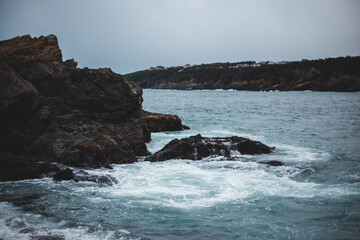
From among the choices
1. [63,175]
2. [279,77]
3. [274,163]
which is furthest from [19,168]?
[279,77]

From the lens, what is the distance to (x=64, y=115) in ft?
42.7

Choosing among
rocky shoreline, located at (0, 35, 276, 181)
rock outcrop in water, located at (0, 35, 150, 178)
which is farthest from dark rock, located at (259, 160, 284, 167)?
rock outcrop in water, located at (0, 35, 150, 178)

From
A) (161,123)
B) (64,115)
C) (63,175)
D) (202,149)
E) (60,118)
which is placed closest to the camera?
(63,175)

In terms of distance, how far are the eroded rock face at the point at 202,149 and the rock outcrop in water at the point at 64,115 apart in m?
1.27

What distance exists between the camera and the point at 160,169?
11.4 metres

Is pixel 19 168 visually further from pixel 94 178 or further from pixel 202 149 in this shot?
pixel 202 149

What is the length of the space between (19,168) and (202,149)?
695 cm

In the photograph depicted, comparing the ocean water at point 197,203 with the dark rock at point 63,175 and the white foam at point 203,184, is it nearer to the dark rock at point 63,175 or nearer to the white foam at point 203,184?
the white foam at point 203,184

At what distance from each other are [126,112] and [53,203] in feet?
25.9

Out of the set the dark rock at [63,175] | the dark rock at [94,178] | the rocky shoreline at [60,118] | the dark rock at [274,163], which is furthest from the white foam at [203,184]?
the rocky shoreline at [60,118]

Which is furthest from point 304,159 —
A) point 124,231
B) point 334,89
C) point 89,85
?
point 334,89

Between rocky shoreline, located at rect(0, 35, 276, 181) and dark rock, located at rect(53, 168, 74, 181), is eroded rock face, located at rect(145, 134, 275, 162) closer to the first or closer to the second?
rocky shoreline, located at rect(0, 35, 276, 181)

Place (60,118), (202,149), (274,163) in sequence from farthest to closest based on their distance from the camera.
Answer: (202,149)
(60,118)
(274,163)

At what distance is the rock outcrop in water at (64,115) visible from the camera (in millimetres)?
10891
